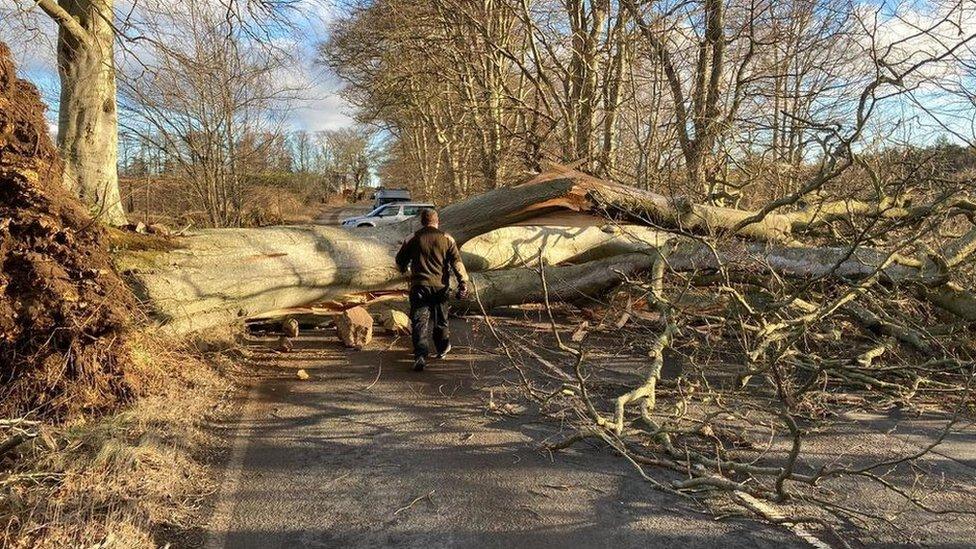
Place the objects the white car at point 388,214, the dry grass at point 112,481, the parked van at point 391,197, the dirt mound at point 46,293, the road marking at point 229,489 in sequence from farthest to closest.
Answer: the parked van at point 391,197 → the white car at point 388,214 → the dirt mound at point 46,293 → the road marking at point 229,489 → the dry grass at point 112,481

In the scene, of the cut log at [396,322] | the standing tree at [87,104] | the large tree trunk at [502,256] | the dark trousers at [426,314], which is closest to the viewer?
the large tree trunk at [502,256]

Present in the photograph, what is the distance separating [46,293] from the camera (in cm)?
416

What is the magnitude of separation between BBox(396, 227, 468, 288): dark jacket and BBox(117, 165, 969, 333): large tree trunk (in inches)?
33.6

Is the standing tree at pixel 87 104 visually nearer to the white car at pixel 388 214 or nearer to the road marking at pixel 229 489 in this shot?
the road marking at pixel 229 489

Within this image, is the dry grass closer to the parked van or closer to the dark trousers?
the dark trousers

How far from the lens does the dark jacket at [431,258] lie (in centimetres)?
670

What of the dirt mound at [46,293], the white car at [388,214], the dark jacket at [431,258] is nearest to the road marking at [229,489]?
the dirt mound at [46,293]

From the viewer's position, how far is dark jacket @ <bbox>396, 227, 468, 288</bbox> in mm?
6703

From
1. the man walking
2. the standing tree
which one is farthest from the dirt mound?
the man walking

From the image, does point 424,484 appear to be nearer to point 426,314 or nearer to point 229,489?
point 229,489

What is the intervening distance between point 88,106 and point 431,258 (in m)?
4.26

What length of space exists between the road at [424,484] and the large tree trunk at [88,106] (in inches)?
134

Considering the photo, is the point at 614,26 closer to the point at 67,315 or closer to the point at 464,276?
the point at 464,276

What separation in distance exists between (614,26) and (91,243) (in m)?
11.6
